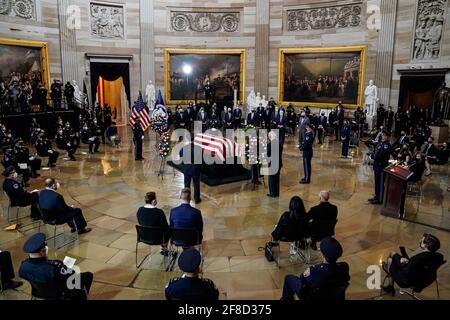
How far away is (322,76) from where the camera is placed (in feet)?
80.3

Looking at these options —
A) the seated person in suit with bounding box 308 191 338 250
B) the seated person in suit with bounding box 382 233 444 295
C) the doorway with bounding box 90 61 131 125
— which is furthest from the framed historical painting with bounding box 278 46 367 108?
the seated person in suit with bounding box 382 233 444 295

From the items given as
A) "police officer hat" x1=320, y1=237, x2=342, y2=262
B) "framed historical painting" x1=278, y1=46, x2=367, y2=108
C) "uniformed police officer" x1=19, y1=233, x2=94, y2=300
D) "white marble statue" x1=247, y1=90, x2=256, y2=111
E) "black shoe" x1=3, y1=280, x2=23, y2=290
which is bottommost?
"black shoe" x1=3, y1=280, x2=23, y2=290

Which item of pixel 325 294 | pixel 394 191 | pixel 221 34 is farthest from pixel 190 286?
pixel 221 34

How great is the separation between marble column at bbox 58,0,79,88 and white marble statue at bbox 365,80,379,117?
17346mm

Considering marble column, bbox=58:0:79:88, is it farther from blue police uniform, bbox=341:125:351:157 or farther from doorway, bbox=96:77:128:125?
blue police uniform, bbox=341:125:351:157

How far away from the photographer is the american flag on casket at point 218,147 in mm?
11828

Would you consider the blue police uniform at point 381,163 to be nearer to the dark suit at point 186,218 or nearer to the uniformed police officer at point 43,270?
the dark suit at point 186,218

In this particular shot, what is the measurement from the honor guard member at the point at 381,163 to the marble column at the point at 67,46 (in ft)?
61.8

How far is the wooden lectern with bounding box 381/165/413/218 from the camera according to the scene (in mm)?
8695

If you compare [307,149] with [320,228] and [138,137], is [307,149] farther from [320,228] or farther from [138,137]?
[138,137]

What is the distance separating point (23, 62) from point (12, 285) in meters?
17.2

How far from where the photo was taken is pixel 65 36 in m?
22.0

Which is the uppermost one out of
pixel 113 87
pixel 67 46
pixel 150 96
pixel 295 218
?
pixel 67 46

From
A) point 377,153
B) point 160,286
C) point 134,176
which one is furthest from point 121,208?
point 377,153
